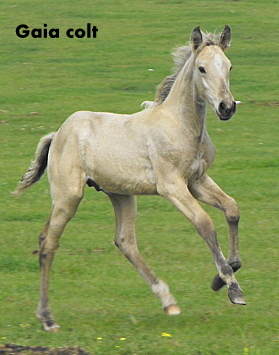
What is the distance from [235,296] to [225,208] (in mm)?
845

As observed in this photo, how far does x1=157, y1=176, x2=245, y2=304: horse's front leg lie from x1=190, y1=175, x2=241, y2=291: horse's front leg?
24 cm

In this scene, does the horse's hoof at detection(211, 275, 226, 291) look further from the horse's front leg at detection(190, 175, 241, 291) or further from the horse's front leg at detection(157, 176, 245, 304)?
the horse's front leg at detection(157, 176, 245, 304)

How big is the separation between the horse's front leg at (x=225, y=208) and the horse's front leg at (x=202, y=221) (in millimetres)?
237

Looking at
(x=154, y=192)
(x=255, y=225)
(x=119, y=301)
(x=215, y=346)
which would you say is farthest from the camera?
(x=255, y=225)

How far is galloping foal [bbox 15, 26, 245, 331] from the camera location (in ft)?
26.1

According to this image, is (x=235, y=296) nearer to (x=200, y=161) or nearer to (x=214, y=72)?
(x=200, y=161)

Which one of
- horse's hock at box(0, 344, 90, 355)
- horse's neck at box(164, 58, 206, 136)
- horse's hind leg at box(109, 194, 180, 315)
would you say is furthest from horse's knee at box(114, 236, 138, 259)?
horse's hock at box(0, 344, 90, 355)

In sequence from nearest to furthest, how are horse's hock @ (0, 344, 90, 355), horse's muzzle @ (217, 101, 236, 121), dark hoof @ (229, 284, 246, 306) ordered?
horse's hock @ (0, 344, 90, 355) → horse's muzzle @ (217, 101, 236, 121) → dark hoof @ (229, 284, 246, 306)

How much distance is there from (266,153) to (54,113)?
17.0 feet

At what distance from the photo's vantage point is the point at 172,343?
7863mm

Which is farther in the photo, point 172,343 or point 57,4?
point 57,4

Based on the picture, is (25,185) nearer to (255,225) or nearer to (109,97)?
(255,225)

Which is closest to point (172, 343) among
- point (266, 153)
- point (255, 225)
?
point (255, 225)

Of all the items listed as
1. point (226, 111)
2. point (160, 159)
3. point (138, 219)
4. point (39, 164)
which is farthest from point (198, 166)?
point (138, 219)
